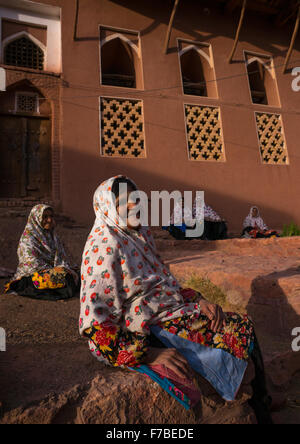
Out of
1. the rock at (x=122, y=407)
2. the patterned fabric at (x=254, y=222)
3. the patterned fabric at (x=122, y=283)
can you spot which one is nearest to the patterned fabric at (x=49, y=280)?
the patterned fabric at (x=122, y=283)

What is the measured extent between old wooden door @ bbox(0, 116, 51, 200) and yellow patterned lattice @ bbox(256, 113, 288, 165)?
4961 millimetres

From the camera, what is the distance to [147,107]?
255 inches

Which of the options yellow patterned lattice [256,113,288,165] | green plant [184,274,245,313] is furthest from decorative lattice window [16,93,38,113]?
green plant [184,274,245,313]

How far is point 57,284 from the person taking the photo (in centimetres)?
276

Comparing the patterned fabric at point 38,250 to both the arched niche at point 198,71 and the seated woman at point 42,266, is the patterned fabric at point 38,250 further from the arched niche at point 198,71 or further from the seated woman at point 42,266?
the arched niche at point 198,71

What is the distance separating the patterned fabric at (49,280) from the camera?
108 inches

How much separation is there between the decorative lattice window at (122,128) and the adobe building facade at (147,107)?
2 cm

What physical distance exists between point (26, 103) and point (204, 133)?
3.89 m

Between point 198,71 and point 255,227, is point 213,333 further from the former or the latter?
point 198,71

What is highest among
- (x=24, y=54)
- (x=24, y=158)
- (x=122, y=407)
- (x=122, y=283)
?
(x=24, y=54)

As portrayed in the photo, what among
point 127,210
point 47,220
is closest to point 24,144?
point 47,220

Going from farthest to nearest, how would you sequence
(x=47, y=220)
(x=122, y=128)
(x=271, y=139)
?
(x=271, y=139) < (x=122, y=128) < (x=47, y=220)
